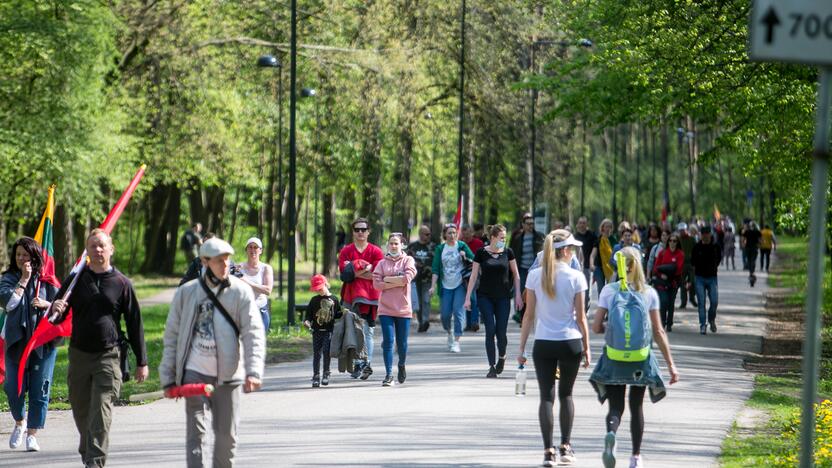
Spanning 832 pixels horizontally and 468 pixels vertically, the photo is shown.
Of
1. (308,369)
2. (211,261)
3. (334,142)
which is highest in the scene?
(334,142)

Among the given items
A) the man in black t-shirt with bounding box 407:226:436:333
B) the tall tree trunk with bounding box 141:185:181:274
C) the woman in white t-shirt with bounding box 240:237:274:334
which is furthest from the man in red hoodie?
the tall tree trunk with bounding box 141:185:181:274

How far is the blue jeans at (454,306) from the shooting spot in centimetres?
1963

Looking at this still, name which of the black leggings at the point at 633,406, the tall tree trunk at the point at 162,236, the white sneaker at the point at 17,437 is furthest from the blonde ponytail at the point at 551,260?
the tall tree trunk at the point at 162,236

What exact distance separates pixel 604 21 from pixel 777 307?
35.8 ft

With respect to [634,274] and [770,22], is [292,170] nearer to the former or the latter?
[634,274]

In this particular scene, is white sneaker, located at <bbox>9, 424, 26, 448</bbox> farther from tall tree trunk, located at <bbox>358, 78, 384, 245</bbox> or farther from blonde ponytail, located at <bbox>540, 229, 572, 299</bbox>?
tall tree trunk, located at <bbox>358, 78, 384, 245</bbox>

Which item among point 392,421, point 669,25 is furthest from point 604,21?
point 392,421

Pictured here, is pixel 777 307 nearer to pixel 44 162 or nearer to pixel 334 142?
pixel 334 142

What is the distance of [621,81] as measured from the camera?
91.1 ft

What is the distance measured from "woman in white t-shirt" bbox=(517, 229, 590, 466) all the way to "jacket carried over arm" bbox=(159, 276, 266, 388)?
2.47m

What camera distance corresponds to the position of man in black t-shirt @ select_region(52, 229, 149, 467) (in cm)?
956

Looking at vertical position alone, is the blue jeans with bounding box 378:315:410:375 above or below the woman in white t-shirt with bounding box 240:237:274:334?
below

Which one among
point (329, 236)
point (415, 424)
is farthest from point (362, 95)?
point (415, 424)

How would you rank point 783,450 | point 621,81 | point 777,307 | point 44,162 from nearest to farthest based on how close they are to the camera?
point 783,450
point 621,81
point 44,162
point 777,307
